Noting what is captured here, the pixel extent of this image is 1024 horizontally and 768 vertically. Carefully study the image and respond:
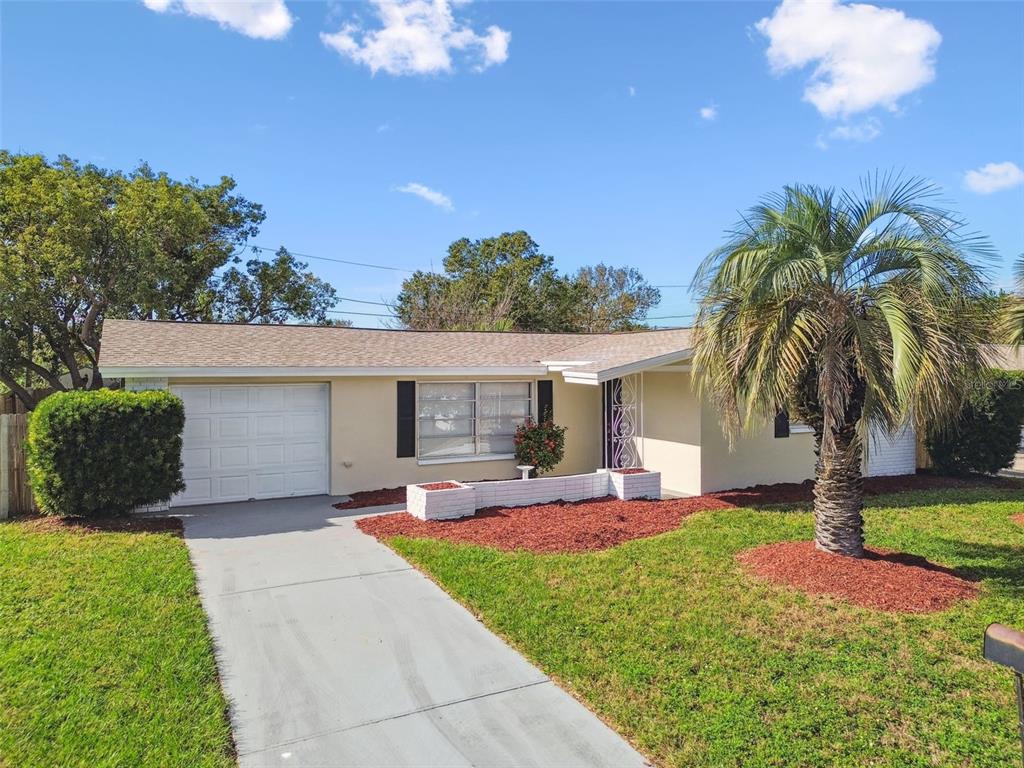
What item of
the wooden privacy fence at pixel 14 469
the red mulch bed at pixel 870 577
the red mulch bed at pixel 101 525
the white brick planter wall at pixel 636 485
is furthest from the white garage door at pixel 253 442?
the red mulch bed at pixel 870 577

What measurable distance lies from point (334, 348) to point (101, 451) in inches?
184

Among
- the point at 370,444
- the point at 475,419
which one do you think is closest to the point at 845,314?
the point at 475,419

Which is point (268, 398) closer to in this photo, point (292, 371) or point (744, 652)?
point (292, 371)

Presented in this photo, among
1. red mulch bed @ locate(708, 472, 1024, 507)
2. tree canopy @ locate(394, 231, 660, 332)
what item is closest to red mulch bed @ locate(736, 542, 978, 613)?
red mulch bed @ locate(708, 472, 1024, 507)

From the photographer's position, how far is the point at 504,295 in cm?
3198

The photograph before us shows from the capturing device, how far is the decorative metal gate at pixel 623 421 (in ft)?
41.8

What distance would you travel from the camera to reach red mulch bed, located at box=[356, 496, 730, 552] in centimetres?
800

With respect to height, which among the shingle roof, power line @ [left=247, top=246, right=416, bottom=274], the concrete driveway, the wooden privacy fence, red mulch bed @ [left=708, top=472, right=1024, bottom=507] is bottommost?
the concrete driveway

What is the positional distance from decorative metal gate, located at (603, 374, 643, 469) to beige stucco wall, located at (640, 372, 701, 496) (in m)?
0.16

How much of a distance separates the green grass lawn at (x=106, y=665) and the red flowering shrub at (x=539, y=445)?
6.81 meters

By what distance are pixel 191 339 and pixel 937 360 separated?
11.7 m

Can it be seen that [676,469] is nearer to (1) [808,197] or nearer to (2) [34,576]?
(1) [808,197]

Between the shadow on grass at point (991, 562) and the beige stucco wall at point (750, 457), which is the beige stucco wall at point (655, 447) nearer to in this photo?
the beige stucco wall at point (750, 457)

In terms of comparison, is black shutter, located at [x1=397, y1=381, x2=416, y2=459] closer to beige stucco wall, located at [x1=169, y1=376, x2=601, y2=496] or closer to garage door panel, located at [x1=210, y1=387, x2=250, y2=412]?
beige stucco wall, located at [x1=169, y1=376, x2=601, y2=496]
